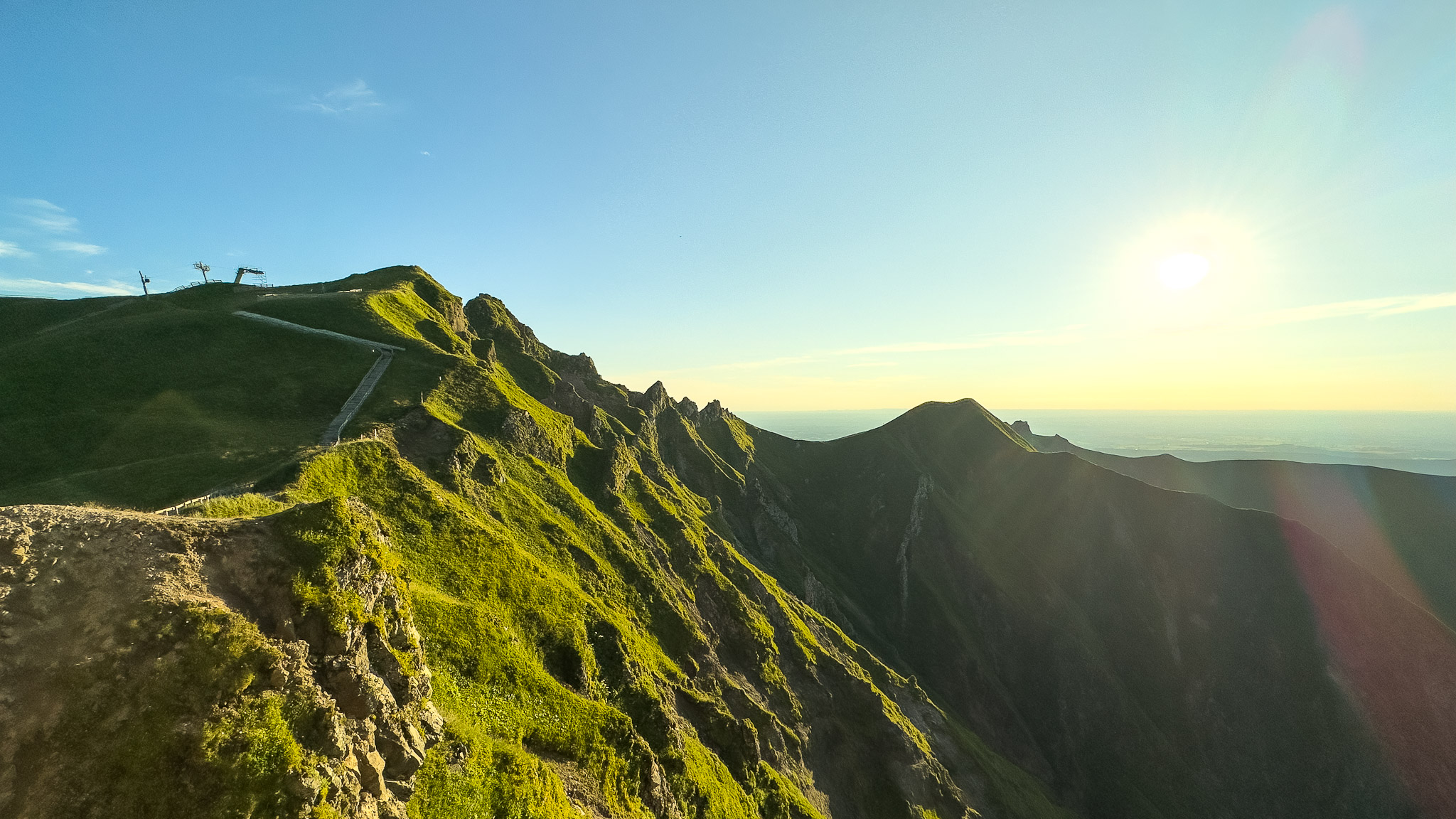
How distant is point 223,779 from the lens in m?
13.8

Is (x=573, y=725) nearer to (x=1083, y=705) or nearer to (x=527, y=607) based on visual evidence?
(x=527, y=607)

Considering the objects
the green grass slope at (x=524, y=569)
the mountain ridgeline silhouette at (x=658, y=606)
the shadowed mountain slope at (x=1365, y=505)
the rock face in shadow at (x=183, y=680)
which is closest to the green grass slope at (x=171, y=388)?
the green grass slope at (x=524, y=569)

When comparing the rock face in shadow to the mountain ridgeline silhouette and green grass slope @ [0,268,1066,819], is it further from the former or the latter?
green grass slope @ [0,268,1066,819]

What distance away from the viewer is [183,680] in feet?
48.3

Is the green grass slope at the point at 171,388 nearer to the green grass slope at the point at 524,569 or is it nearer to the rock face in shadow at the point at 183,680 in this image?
the green grass slope at the point at 524,569

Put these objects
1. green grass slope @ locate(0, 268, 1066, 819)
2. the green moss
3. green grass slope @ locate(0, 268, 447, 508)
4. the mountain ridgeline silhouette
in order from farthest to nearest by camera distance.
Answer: green grass slope @ locate(0, 268, 447, 508), green grass slope @ locate(0, 268, 1066, 819), the mountain ridgeline silhouette, the green moss

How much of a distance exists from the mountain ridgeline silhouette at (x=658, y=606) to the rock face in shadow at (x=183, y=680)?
0.12 m

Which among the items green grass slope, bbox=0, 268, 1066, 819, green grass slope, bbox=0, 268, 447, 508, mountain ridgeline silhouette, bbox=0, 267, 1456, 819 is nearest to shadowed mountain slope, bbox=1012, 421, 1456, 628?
mountain ridgeline silhouette, bbox=0, 267, 1456, 819

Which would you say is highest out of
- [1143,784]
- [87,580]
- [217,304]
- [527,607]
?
[217,304]

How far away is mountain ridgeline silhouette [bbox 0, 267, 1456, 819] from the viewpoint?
1880 centimetres

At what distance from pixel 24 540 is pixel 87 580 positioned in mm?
2064

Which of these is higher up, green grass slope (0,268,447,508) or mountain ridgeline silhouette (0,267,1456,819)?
green grass slope (0,268,447,508)

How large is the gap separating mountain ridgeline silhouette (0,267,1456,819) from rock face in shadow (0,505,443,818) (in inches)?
4.7

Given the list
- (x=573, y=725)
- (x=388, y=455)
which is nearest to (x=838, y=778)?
(x=573, y=725)
